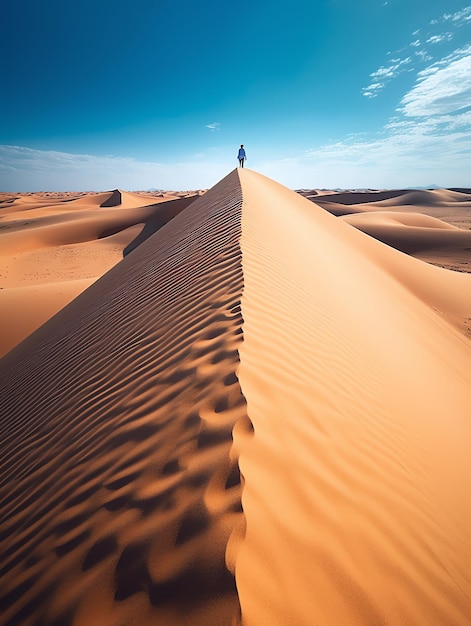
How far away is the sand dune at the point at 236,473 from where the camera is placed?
1.25 meters

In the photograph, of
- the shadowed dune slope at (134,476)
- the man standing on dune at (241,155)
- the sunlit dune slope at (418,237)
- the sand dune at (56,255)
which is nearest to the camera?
the shadowed dune slope at (134,476)

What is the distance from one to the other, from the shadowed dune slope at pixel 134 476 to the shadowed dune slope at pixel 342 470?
0.46ft

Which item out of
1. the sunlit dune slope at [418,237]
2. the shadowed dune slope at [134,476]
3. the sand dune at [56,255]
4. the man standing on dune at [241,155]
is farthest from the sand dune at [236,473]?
the sunlit dune slope at [418,237]

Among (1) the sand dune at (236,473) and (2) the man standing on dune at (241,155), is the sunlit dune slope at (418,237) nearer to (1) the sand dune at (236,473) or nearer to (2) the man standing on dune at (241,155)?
(2) the man standing on dune at (241,155)

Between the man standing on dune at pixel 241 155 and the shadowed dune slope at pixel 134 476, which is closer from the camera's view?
the shadowed dune slope at pixel 134 476

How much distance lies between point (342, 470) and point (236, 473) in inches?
26.4

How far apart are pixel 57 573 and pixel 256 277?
2.94m

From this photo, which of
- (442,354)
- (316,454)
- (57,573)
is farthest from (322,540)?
(442,354)

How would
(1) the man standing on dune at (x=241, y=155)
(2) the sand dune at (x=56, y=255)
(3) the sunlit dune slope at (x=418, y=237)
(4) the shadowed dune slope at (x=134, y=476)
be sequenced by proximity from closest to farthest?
(4) the shadowed dune slope at (x=134, y=476) < (2) the sand dune at (x=56, y=255) < (1) the man standing on dune at (x=241, y=155) < (3) the sunlit dune slope at (x=418, y=237)

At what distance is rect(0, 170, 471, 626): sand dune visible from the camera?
49.1 inches

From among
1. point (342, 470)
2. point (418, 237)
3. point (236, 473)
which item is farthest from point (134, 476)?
point (418, 237)

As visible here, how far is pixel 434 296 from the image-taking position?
9422mm

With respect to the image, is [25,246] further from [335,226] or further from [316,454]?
[316,454]

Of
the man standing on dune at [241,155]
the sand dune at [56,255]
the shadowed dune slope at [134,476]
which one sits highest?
the man standing on dune at [241,155]
